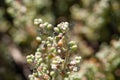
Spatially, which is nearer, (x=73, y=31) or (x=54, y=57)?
(x=54, y=57)

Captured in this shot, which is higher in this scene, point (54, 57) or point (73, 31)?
point (73, 31)

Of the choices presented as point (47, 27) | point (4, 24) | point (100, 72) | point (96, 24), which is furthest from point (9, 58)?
point (47, 27)

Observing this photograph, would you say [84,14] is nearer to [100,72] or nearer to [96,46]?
[96,46]

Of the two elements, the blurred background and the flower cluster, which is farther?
the blurred background

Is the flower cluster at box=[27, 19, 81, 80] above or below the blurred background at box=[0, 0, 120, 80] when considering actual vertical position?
below

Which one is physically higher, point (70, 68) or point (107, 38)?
point (107, 38)
